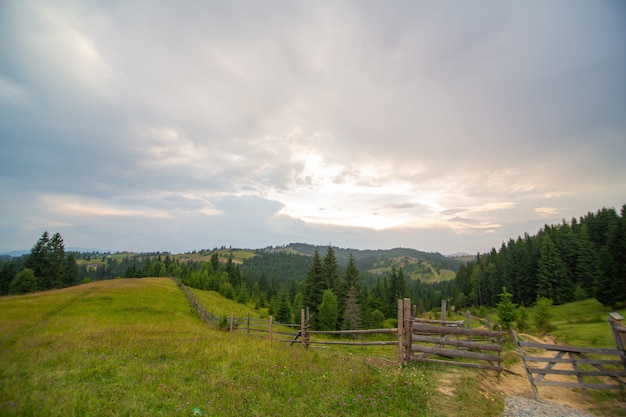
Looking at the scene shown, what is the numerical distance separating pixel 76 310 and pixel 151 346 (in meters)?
17.6

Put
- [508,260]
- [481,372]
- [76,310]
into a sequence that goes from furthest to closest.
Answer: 1. [508,260]
2. [76,310]
3. [481,372]

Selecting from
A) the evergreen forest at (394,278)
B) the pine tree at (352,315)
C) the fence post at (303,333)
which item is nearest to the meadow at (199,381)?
the fence post at (303,333)

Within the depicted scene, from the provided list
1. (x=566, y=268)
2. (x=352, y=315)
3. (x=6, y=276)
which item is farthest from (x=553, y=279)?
(x=6, y=276)

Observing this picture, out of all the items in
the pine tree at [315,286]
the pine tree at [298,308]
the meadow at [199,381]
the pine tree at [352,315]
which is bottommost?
the pine tree at [298,308]

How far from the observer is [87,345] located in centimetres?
1186

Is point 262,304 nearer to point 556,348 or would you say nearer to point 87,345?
point 87,345

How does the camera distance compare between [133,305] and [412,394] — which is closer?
[412,394]

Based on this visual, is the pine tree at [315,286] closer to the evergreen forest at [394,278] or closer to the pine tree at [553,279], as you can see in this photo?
the evergreen forest at [394,278]

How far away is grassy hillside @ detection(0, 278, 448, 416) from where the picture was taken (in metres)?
3.38

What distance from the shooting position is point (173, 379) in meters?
8.32

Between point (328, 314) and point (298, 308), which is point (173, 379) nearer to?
point (328, 314)

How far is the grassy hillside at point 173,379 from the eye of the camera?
338 centimetres

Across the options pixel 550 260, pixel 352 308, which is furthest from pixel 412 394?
pixel 550 260

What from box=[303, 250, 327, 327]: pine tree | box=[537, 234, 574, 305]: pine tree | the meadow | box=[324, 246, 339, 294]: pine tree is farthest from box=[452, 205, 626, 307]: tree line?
the meadow
